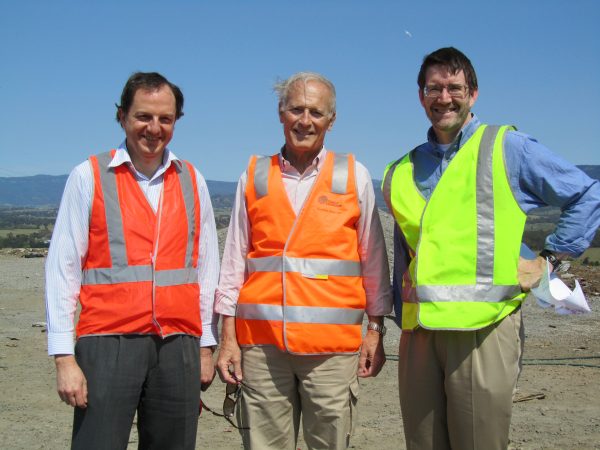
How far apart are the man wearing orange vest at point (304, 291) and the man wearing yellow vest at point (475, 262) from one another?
1.09 feet

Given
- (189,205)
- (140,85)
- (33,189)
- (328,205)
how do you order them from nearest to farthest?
1. (140,85)
2. (189,205)
3. (328,205)
4. (33,189)

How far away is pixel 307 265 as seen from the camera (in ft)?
12.0

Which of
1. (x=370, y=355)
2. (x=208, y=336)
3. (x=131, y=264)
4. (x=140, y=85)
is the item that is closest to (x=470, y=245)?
(x=370, y=355)

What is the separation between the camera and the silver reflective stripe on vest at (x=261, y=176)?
3785 mm

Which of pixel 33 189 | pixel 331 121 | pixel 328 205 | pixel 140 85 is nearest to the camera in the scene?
pixel 140 85

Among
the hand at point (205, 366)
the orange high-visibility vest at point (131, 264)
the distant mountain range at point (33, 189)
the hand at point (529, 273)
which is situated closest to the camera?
the orange high-visibility vest at point (131, 264)

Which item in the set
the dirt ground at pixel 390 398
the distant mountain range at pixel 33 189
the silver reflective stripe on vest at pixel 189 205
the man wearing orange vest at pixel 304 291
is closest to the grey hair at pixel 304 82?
the man wearing orange vest at pixel 304 291

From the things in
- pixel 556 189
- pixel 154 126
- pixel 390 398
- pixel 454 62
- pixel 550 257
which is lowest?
pixel 390 398

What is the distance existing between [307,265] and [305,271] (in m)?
0.03

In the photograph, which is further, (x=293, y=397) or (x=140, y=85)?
(x=293, y=397)

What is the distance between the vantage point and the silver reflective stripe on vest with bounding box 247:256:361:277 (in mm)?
3658

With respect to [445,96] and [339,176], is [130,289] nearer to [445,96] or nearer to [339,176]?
[339,176]

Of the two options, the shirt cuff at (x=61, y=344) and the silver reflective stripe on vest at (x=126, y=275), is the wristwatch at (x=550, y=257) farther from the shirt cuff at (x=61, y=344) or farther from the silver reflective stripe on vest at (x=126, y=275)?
the shirt cuff at (x=61, y=344)

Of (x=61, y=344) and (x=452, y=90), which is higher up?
(x=452, y=90)
